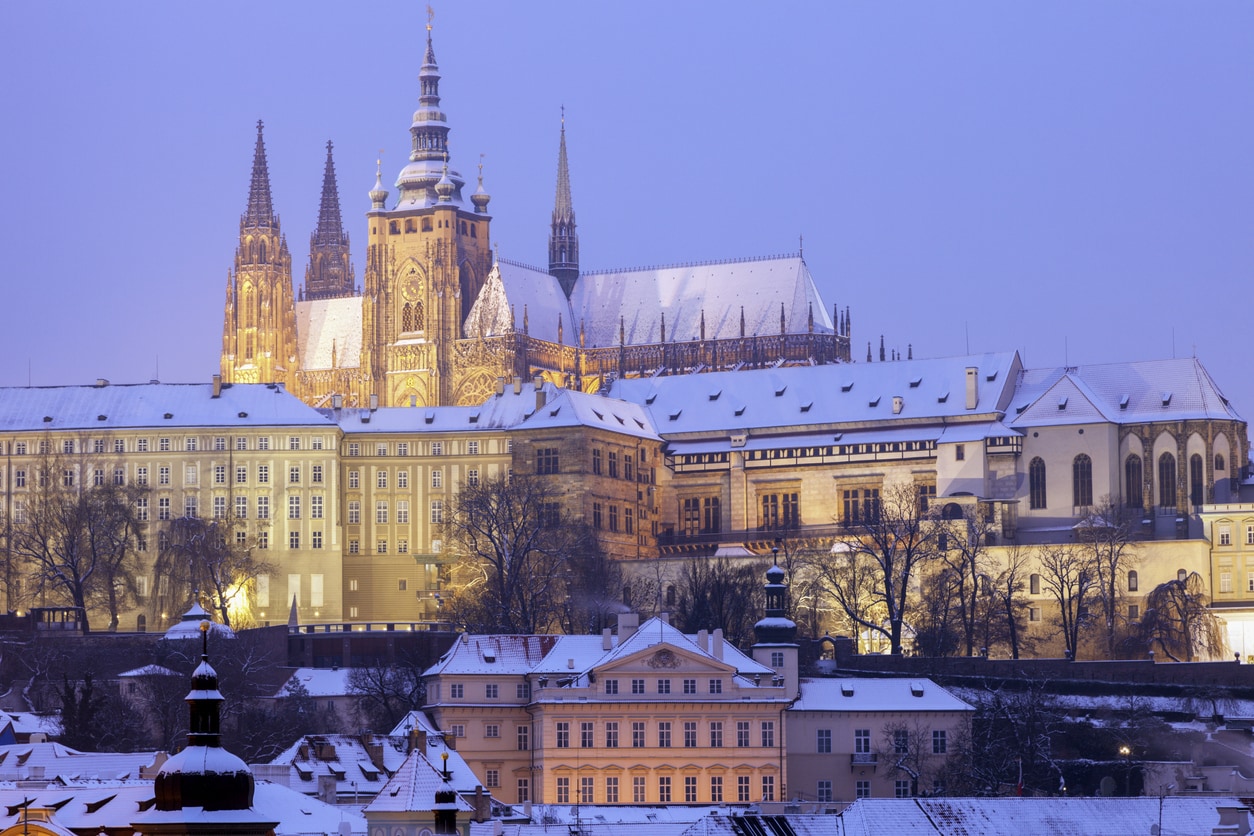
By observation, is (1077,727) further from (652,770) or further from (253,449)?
(253,449)

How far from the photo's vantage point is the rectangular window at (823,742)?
332 ft

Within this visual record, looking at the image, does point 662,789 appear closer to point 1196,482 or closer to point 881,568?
point 881,568

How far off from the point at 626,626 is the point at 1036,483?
35675 mm

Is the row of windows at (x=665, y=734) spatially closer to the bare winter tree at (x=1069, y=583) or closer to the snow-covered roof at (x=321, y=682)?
the snow-covered roof at (x=321, y=682)

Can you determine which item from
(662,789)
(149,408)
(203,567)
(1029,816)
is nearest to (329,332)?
(149,408)

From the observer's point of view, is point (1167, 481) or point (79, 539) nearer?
point (79, 539)

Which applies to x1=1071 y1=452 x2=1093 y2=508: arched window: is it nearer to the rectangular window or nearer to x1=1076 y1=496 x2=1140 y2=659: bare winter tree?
x1=1076 y1=496 x2=1140 y2=659: bare winter tree

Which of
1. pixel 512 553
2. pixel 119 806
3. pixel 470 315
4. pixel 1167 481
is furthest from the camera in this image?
pixel 470 315

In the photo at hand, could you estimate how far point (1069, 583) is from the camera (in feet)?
421

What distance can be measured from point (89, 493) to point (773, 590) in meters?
45.4

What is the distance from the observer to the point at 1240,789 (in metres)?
93.2

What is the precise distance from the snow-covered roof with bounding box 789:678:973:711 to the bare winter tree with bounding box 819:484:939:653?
22.0 metres

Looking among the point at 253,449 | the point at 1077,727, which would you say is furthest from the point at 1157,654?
the point at 253,449

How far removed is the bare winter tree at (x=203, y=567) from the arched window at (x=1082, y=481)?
38.8 meters
